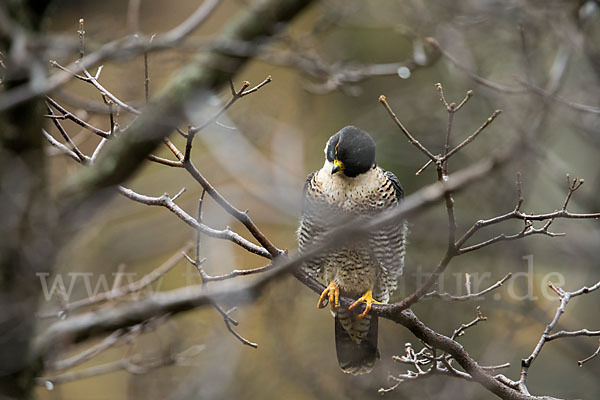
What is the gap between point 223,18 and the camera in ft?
35.0

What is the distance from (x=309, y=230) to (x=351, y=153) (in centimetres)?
59

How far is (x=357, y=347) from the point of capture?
14.7 ft

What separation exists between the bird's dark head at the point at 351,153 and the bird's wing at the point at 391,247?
0.25 metres

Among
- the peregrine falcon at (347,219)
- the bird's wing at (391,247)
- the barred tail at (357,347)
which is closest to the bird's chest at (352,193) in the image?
the peregrine falcon at (347,219)

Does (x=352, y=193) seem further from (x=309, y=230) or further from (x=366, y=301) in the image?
(x=366, y=301)

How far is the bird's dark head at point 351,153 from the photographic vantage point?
4.04 meters

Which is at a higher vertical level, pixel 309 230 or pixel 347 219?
pixel 347 219

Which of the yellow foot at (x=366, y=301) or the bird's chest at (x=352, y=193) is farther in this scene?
the bird's chest at (x=352, y=193)

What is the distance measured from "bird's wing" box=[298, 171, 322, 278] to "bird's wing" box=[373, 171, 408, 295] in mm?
380

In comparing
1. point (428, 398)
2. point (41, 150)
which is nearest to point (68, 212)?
point (41, 150)

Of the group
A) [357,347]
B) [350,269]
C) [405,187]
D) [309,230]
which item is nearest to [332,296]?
[350,269]

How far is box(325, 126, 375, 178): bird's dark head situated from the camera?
13.2 feet

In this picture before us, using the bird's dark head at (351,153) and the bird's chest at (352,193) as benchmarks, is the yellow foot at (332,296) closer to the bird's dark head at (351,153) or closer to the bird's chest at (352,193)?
the bird's chest at (352,193)

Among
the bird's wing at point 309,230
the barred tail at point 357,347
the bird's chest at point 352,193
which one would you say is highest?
the bird's chest at point 352,193
